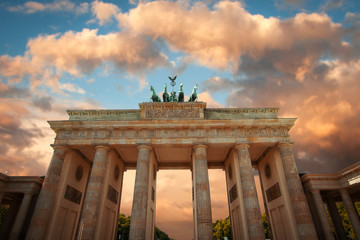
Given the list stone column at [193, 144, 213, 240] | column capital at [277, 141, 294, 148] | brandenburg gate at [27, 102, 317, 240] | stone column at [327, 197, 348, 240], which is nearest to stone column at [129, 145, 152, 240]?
brandenburg gate at [27, 102, 317, 240]

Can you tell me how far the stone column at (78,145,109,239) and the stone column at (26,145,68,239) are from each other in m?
3.47

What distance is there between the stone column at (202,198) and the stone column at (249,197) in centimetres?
374

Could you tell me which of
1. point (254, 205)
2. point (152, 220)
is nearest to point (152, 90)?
point (152, 220)

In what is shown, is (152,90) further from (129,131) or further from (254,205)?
(254,205)

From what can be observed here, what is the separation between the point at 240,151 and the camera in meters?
24.5

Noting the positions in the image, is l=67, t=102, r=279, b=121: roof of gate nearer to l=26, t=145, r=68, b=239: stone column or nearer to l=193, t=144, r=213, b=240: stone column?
l=193, t=144, r=213, b=240: stone column

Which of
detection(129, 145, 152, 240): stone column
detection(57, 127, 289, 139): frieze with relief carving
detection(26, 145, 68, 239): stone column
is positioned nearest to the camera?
detection(129, 145, 152, 240): stone column

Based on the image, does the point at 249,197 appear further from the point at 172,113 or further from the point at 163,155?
the point at 172,113

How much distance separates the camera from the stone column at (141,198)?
2045 centimetres

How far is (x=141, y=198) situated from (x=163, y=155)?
8.60 m

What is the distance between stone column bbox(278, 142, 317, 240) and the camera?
20.5 m

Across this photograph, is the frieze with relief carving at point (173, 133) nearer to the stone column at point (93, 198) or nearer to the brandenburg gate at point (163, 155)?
the brandenburg gate at point (163, 155)

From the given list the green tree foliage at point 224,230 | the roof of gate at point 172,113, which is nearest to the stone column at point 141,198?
the roof of gate at point 172,113

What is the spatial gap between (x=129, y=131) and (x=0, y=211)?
35794mm
